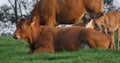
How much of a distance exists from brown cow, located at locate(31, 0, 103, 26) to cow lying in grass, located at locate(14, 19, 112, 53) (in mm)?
2013

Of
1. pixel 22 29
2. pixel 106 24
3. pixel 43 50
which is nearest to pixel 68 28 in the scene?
pixel 43 50

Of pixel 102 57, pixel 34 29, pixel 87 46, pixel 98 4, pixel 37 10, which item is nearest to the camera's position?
pixel 102 57

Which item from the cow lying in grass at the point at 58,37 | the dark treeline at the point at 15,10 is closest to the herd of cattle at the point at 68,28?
the cow lying in grass at the point at 58,37

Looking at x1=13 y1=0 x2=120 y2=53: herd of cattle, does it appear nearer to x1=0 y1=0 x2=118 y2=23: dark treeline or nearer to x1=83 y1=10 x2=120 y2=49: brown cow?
x1=83 y1=10 x2=120 y2=49: brown cow

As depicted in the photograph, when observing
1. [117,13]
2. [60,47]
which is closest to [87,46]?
[60,47]

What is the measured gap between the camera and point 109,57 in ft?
34.5

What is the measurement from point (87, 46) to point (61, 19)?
3.55 meters

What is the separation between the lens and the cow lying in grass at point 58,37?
12893mm

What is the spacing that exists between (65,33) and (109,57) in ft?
9.88

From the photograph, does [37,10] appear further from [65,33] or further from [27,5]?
[27,5]

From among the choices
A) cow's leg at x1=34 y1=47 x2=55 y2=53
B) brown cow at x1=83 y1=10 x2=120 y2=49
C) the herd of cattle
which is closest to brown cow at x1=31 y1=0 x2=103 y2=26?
the herd of cattle

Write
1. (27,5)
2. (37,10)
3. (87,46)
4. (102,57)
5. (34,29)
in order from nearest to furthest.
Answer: (102,57)
(87,46)
(34,29)
(37,10)
(27,5)

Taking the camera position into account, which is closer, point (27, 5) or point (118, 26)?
point (118, 26)

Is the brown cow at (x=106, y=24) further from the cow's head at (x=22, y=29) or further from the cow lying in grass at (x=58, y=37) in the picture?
the cow's head at (x=22, y=29)
